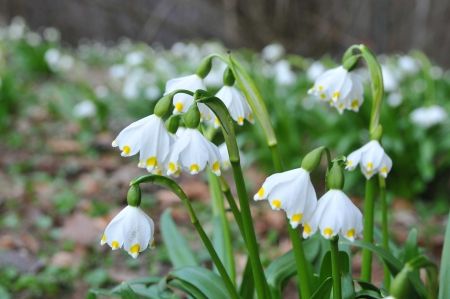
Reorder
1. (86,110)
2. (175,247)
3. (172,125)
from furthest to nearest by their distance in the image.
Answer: (86,110)
(175,247)
(172,125)

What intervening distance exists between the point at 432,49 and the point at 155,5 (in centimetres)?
499

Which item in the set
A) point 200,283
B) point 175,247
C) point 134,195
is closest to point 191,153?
point 134,195

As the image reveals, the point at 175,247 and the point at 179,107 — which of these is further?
the point at 175,247

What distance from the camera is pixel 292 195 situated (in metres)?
1.24

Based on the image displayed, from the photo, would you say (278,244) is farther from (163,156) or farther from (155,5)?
(155,5)

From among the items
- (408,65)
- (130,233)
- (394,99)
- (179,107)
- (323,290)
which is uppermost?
(408,65)

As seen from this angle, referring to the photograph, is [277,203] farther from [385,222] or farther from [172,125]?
[385,222]

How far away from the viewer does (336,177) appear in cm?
128

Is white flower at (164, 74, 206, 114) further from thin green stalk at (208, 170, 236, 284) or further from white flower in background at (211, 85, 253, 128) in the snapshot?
thin green stalk at (208, 170, 236, 284)

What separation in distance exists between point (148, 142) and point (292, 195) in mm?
311

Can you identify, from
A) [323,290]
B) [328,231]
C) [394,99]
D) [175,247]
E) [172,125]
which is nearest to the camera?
[328,231]

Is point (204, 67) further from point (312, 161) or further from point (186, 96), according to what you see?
point (312, 161)

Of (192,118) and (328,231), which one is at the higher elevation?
(192,118)

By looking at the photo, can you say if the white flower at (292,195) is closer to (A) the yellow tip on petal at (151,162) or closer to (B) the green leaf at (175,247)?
(A) the yellow tip on petal at (151,162)
